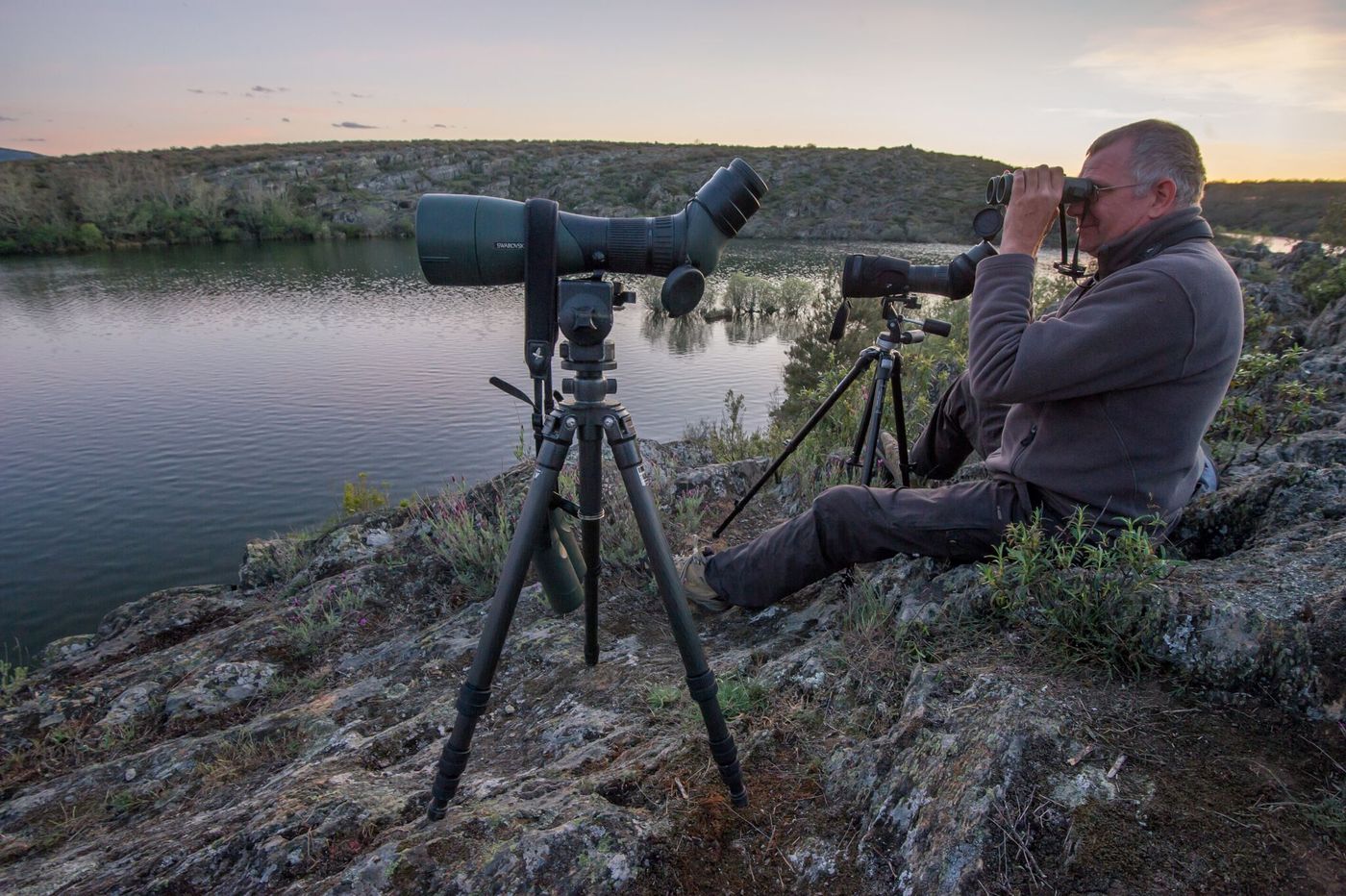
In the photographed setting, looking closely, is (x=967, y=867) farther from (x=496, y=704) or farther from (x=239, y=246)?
(x=239, y=246)

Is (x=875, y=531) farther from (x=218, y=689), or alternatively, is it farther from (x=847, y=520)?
(x=218, y=689)

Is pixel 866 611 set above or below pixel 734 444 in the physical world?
above

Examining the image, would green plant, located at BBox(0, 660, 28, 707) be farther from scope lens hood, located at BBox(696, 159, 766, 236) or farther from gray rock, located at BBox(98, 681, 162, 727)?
scope lens hood, located at BBox(696, 159, 766, 236)

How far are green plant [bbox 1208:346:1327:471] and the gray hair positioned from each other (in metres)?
0.94

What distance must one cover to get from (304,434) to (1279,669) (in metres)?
9.59

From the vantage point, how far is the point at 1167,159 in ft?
6.25

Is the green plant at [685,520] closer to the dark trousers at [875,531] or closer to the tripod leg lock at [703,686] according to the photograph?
the dark trousers at [875,531]

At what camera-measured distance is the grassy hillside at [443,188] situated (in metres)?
30.8

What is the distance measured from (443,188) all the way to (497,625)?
52.2 m

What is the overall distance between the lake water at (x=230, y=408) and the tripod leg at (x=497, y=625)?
2.90 metres

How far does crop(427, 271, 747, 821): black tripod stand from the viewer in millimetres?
1546

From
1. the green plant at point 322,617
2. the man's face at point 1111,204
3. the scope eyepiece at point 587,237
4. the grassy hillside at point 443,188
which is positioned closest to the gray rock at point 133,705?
the green plant at point 322,617

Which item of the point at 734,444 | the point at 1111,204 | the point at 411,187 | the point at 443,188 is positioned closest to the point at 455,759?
the point at 1111,204

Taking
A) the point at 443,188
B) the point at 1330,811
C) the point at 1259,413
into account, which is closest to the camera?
the point at 1330,811
